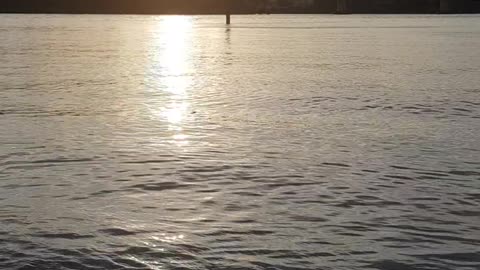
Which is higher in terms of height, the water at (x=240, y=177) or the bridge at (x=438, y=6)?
the water at (x=240, y=177)

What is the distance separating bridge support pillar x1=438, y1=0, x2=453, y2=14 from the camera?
128 metres

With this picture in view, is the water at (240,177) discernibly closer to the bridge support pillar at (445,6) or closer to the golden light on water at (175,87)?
the golden light on water at (175,87)

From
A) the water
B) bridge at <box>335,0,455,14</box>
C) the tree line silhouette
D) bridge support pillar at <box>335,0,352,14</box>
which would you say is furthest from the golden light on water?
the tree line silhouette

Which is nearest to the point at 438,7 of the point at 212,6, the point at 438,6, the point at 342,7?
the point at 438,6

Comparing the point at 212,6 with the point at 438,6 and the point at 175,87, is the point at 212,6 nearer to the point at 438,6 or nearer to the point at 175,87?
the point at 438,6

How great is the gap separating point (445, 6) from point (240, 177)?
129 meters

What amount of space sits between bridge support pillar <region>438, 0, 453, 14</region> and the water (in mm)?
120035

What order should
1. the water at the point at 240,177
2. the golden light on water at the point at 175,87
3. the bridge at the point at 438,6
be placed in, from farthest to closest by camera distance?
the bridge at the point at 438,6, the golden light on water at the point at 175,87, the water at the point at 240,177

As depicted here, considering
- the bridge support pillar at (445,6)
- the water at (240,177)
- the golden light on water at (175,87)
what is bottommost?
the bridge support pillar at (445,6)

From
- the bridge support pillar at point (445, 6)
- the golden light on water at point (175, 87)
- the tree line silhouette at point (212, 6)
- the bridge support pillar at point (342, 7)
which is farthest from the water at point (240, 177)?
the bridge support pillar at point (445, 6)

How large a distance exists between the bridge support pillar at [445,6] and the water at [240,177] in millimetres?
120035

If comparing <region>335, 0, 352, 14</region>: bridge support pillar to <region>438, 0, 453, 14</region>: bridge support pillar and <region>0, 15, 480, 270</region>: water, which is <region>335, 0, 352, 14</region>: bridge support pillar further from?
<region>0, 15, 480, 270</region>: water

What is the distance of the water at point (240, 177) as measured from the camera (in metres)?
4.23

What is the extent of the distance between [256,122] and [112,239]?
4.50 meters
